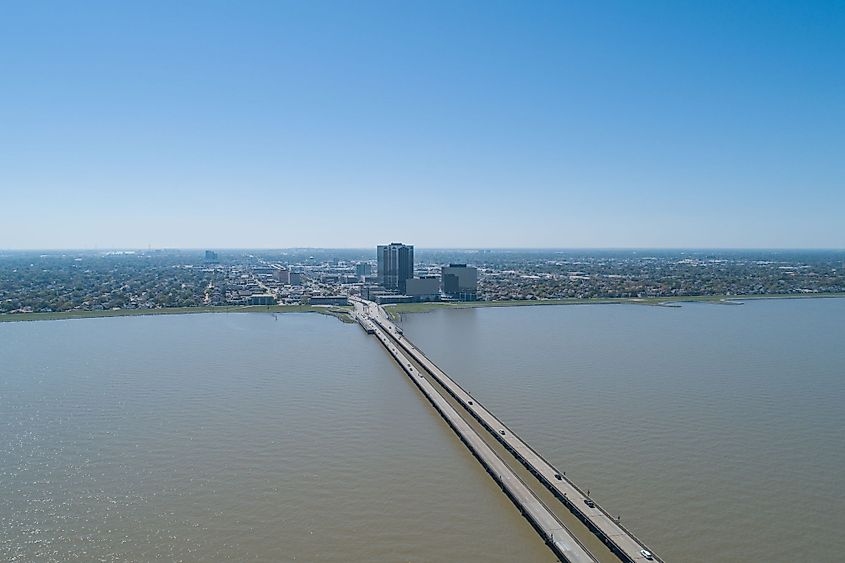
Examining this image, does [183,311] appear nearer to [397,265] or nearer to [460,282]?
[397,265]

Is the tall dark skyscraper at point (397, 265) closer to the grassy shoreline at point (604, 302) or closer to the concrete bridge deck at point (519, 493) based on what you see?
the grassy shoreline at point (604, 302)

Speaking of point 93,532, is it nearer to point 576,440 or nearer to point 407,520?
point 407,520

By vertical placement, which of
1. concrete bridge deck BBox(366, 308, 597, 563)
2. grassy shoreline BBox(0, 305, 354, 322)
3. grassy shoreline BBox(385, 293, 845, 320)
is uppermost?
grassy shoreline BBox(385, 293, 845, 320)

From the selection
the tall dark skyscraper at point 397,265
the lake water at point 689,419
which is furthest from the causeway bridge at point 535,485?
the tall dark skyscraper at point 397,265

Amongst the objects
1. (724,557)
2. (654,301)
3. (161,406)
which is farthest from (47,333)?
(654,301)

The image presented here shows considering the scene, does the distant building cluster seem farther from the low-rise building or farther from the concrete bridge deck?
the concrete bridge deck

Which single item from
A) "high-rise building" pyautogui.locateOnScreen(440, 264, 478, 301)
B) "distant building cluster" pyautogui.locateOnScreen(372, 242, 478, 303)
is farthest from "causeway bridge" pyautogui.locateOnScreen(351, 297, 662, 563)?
"high-rise building" pyautogui.locateOnScreen(440, 264, 478, 301)

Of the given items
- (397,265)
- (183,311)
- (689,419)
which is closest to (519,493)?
(689,419)
